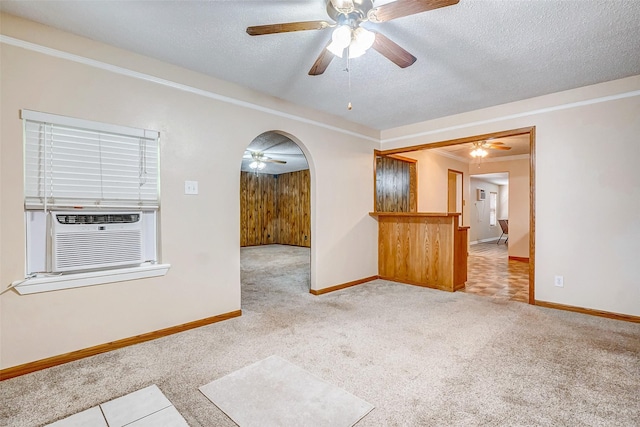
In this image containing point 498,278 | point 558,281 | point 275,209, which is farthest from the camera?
point 275,209

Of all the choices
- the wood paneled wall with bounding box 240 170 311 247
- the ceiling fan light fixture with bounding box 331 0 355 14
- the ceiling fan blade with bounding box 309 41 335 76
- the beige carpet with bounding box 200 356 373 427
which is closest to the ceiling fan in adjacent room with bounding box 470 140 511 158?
the ceiling fan blade with bounding box 309 41 335 76

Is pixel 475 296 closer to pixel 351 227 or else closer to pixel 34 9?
pixel 351 227

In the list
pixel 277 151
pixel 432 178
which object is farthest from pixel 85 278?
pixel 432 178

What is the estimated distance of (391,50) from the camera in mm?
1928

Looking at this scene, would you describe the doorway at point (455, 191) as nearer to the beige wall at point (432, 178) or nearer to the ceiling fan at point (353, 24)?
the beige wall at point (432, 178)

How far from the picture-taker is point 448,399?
1.66 m

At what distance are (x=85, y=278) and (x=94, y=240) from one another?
275 millimetres

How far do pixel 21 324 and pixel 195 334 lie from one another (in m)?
1.11

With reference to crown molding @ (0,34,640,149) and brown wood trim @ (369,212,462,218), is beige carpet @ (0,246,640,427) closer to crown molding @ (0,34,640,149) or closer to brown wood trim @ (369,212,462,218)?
brown wood trim @ (369,212,462,218)

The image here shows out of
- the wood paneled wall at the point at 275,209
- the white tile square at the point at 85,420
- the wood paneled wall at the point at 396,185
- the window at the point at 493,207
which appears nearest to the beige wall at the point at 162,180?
the white tile square at the point at 85,420

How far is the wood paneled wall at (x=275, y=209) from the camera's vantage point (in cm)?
902

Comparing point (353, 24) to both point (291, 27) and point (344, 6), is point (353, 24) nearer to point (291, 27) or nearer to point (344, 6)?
point (344, 6)

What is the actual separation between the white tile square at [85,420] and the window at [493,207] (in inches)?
485

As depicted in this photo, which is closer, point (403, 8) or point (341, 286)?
point (403, 8)
